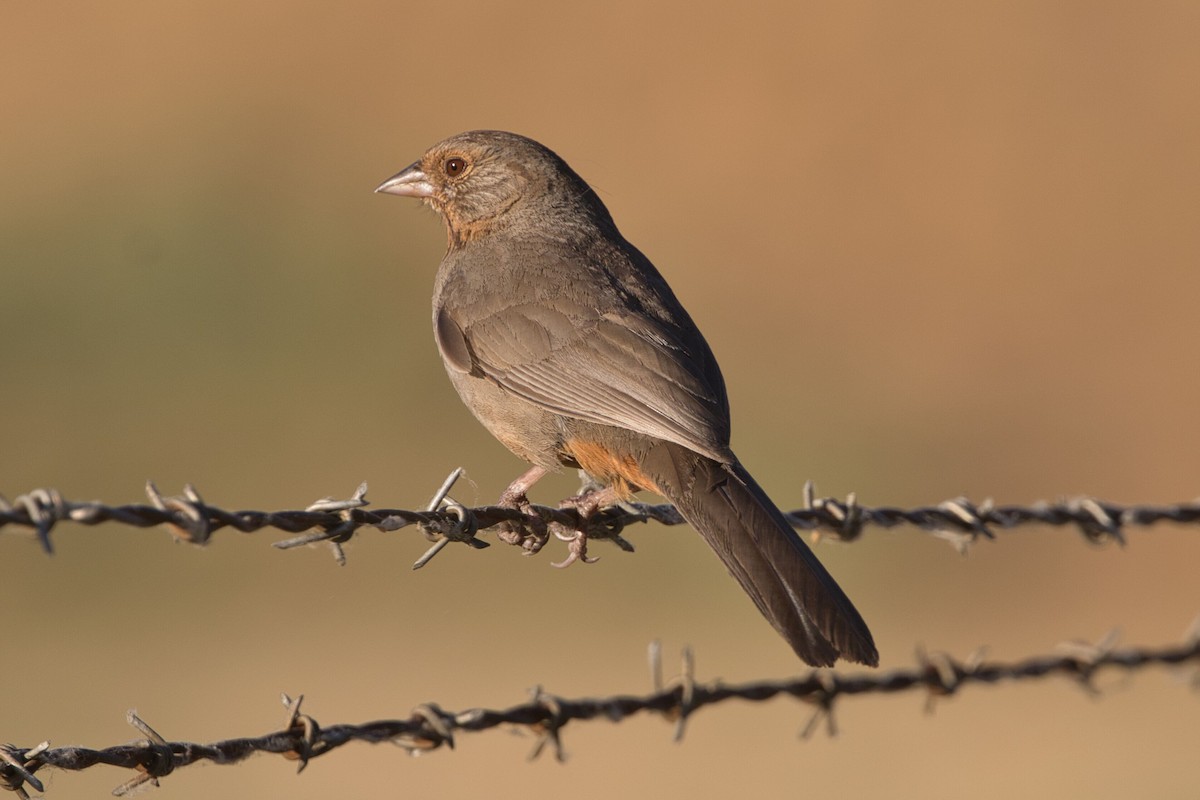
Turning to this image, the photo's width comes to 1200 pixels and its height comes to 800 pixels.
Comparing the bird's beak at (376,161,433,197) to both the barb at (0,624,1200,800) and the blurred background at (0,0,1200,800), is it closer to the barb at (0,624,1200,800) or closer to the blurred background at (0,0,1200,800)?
the blurred background at (0,0,1200,800)

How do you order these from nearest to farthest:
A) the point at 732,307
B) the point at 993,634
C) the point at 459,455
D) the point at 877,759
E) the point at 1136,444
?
the point at 877,759 → the point at 993,634 → the point at 459,455 → the point at 1136,444 → the point at 732,307

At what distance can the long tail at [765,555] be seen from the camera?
4137 millimetres

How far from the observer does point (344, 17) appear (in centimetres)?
2178

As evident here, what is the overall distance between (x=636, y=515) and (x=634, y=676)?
22.2 ft

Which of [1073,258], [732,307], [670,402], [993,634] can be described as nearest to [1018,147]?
[1073,258]

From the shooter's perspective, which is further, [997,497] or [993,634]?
[997,497]

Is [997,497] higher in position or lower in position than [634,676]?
higher

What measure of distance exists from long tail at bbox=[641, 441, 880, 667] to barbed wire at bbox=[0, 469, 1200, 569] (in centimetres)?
13

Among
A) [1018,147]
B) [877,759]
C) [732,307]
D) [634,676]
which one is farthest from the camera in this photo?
[1018,147]

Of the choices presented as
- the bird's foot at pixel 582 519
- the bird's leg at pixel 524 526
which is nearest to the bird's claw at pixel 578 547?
the bird's foot at pixel 582 519

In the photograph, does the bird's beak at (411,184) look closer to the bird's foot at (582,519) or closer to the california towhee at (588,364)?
the california towhee at (588,364)

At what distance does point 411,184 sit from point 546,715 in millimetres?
3631

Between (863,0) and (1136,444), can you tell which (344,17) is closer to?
(863,0)

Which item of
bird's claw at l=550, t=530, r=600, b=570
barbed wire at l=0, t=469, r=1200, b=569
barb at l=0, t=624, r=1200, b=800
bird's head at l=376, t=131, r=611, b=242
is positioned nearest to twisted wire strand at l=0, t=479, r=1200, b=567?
barbed wire at l=0, t=469, r=1200, b=569
